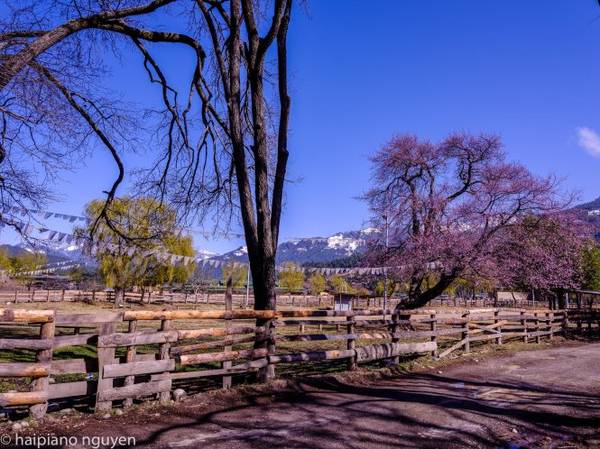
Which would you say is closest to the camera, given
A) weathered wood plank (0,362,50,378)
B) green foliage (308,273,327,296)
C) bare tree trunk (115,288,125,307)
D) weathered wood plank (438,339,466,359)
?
weathered wood plank (0,362,50,378)

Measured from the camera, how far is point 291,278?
3728 inches

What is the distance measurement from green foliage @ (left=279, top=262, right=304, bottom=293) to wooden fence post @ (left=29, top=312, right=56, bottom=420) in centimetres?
8622

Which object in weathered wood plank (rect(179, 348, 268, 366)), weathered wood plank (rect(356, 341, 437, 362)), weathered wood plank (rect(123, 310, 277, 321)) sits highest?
weathered wood plank (rect(123, 310, 277, 321))

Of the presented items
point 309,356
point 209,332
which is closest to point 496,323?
point 309,356

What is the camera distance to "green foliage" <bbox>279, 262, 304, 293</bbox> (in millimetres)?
94363

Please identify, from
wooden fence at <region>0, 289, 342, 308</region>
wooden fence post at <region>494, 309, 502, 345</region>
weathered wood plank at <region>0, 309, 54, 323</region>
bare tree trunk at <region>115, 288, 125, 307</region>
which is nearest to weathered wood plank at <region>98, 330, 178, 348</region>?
weathered wood plank at <region>0, 309, 54, 323</region>

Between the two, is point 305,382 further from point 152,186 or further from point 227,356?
point 152,186

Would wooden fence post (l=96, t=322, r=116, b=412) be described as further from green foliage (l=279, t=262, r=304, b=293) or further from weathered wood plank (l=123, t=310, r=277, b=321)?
green foliage (l=279, t=262, r=304, b=293)

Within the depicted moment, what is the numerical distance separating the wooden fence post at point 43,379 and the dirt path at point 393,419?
537 mm

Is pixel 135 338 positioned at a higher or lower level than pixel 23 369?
higher

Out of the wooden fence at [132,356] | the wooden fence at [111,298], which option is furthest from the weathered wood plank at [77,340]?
the wooden fence at [111,298]

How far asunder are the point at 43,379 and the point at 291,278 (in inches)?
3518

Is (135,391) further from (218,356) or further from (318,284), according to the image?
(318,284)

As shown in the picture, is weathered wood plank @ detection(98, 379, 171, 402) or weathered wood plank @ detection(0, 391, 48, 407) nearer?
weathered wood plank @ detection(0, 391, 48, 407)
